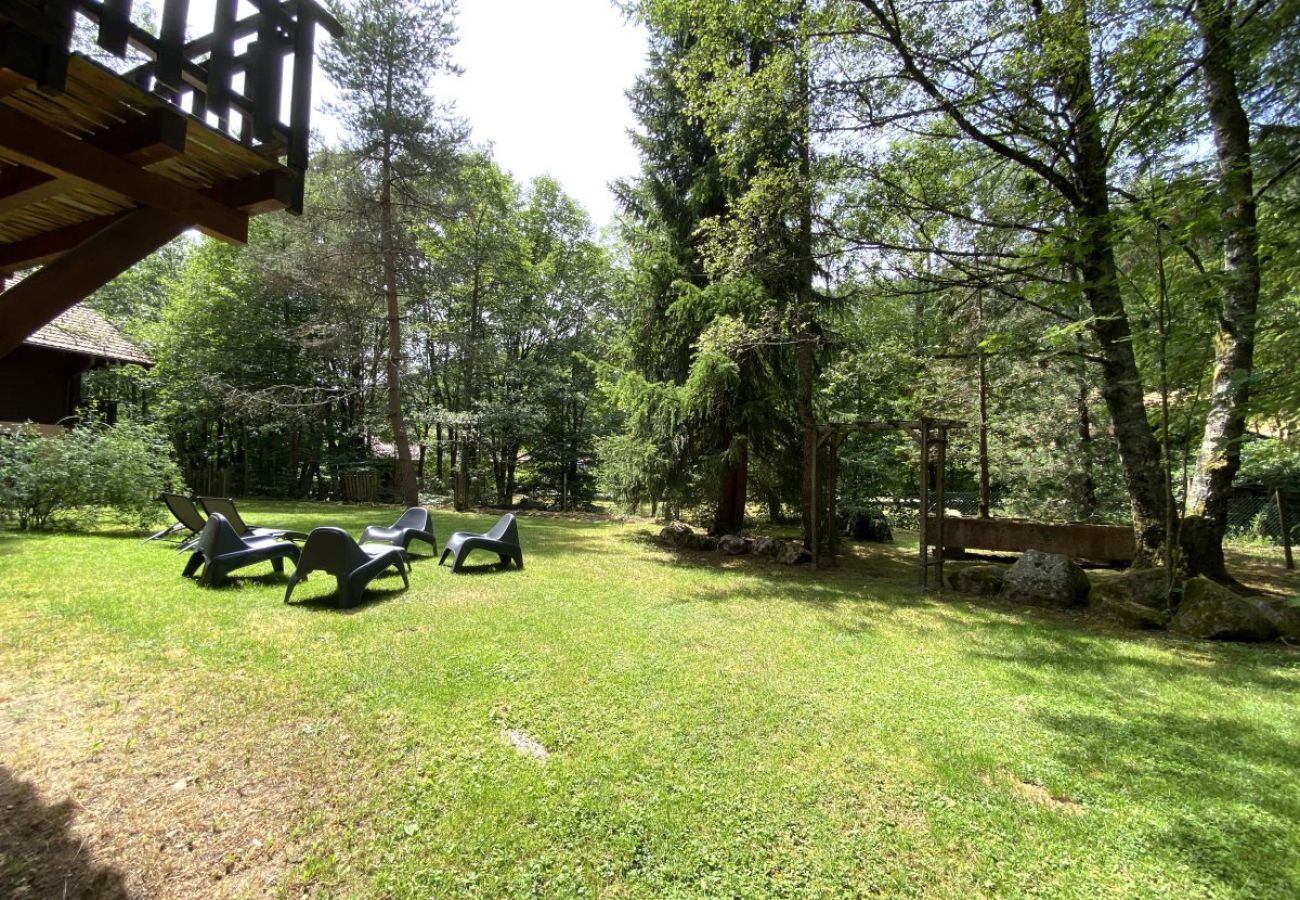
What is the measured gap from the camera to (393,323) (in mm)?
15750

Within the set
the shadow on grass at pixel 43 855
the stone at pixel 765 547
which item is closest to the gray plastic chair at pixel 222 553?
the shadow on grass at pixel 43 855

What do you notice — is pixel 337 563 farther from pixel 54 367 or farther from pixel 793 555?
pixel 54 367

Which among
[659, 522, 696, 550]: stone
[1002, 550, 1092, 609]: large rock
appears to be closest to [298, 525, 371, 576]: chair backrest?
[659, 522, 696, 550]: stone

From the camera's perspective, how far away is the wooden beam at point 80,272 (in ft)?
7.63

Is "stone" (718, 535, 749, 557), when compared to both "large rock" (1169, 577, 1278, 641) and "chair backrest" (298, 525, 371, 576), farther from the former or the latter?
"chair backrest" (298, 525, 371, 576)

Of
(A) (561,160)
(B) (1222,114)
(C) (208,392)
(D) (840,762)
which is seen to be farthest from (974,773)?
(A) (561,160)

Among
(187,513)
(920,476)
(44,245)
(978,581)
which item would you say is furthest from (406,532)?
(978,581)

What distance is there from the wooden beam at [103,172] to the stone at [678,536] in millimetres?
9056

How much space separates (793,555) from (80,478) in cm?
1134

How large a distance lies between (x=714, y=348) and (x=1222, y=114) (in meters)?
6.56

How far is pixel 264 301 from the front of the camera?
68.1ft

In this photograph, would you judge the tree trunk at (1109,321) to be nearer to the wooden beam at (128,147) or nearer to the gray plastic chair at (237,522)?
the wooden beam at (128,147)

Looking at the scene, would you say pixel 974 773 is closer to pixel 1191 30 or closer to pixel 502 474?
pixel 1191 30

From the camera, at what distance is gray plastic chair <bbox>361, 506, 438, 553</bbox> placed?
7.52m
